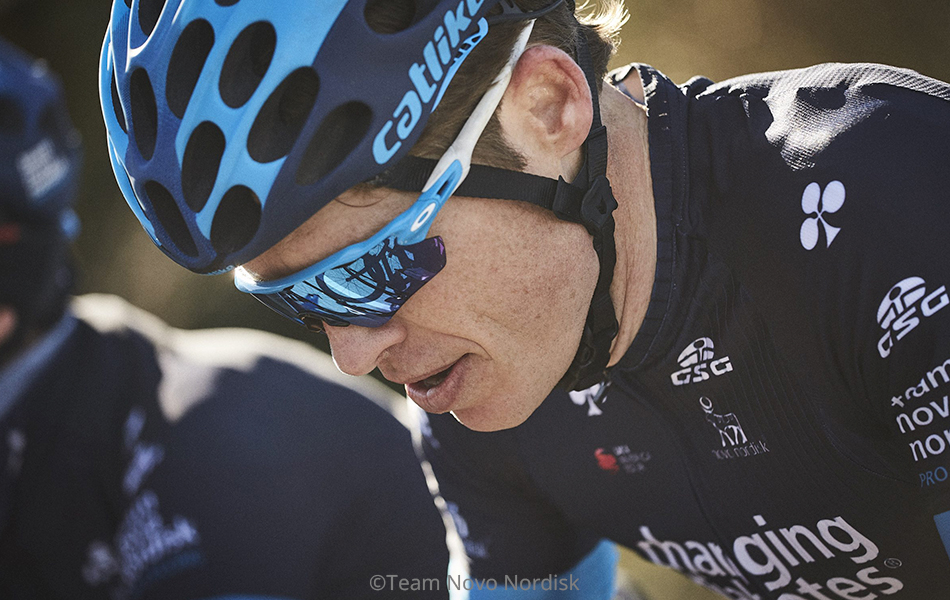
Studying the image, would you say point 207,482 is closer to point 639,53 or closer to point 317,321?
point 317,321

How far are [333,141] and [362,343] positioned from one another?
383mm

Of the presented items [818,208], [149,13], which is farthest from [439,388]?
[149,13]

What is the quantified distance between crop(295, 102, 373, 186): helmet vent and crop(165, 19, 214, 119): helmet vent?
0.24 metres

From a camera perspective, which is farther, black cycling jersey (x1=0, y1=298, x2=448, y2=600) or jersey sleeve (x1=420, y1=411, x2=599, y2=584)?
black cycling jersey (x1=0, y1=298, x2=448, y2=600)

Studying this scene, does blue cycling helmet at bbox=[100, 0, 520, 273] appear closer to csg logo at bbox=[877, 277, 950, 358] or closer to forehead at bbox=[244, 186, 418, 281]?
forehead at bbox=[244, 186, 418, 281]

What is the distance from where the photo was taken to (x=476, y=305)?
1.37 m

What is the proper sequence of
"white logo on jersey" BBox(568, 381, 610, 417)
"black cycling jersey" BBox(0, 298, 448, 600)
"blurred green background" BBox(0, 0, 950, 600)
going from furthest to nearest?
"blurred green background" BBox(0, 0, 950, 600) < "black cycling jersey" BBox(0, 298, 448, 600) < "white logo on jersey" BBox(568, 381, 610, 417)

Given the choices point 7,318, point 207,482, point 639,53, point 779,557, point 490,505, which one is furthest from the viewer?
point 639,53

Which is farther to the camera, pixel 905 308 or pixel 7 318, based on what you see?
pixel 7 318

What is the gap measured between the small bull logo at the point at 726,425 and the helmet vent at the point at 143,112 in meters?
1.14

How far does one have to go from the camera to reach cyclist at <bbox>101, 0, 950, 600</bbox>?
119 cm

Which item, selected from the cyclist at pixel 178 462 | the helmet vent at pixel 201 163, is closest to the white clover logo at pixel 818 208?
the helmet vent at pixel 201 163

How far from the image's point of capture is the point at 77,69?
6805mm

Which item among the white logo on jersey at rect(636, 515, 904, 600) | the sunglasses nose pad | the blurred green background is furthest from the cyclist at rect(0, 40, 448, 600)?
the blurred green background
